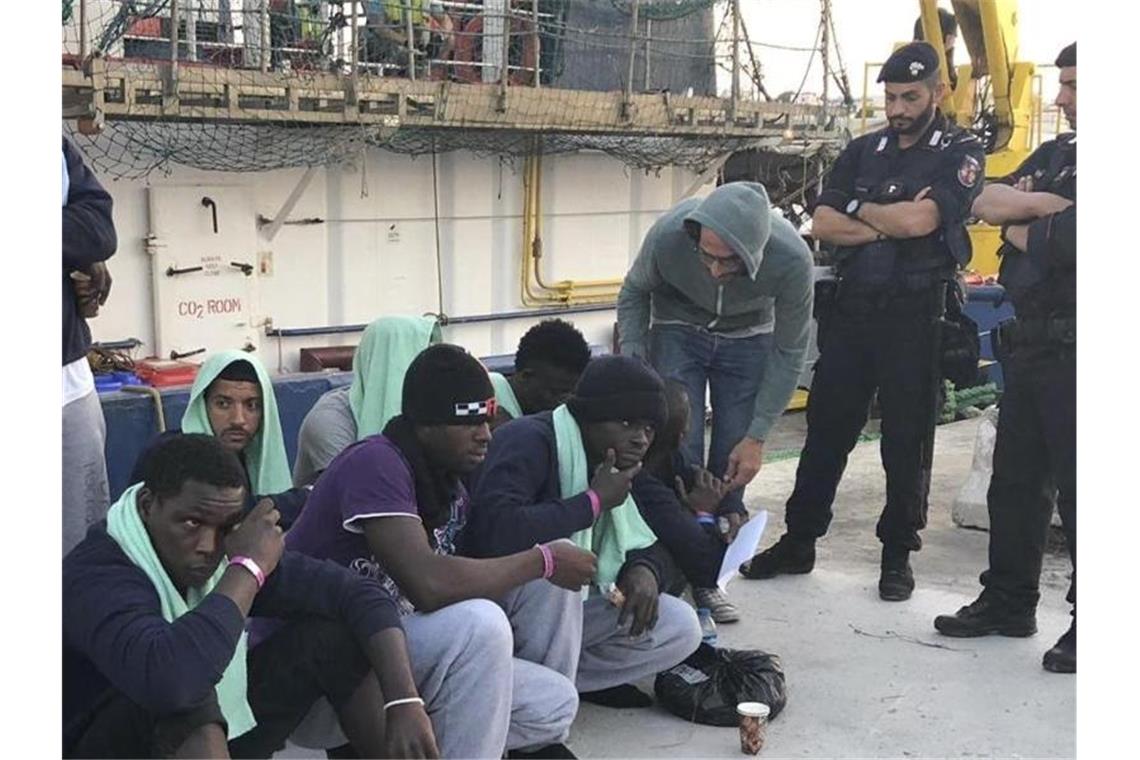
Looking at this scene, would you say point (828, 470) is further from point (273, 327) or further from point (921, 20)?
point (921, 20)

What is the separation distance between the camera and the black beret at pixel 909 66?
4480 millimetres

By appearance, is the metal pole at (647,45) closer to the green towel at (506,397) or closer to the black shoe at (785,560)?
the black shoe at (785,560)

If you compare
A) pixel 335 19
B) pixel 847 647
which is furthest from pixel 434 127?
pixel 847 647

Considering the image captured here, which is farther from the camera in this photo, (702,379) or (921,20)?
(921,20)

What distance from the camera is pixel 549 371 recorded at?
13.7 feet

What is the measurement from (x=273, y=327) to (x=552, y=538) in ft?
20.5

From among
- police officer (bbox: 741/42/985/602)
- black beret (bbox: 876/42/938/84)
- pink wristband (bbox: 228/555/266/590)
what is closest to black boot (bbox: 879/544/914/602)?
police officer (bbox: 741/42/985/602)

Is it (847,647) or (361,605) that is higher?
(361,605)

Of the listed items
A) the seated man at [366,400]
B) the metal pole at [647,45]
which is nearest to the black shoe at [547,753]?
the seated man at [366,400]

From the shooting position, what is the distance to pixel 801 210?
13.7 metres

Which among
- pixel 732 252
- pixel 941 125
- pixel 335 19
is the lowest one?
pixel 732 252

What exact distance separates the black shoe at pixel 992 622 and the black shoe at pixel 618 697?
1.23 meters

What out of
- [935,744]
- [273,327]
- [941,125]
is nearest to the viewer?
[935,744]

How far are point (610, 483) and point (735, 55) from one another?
7.70 meters
